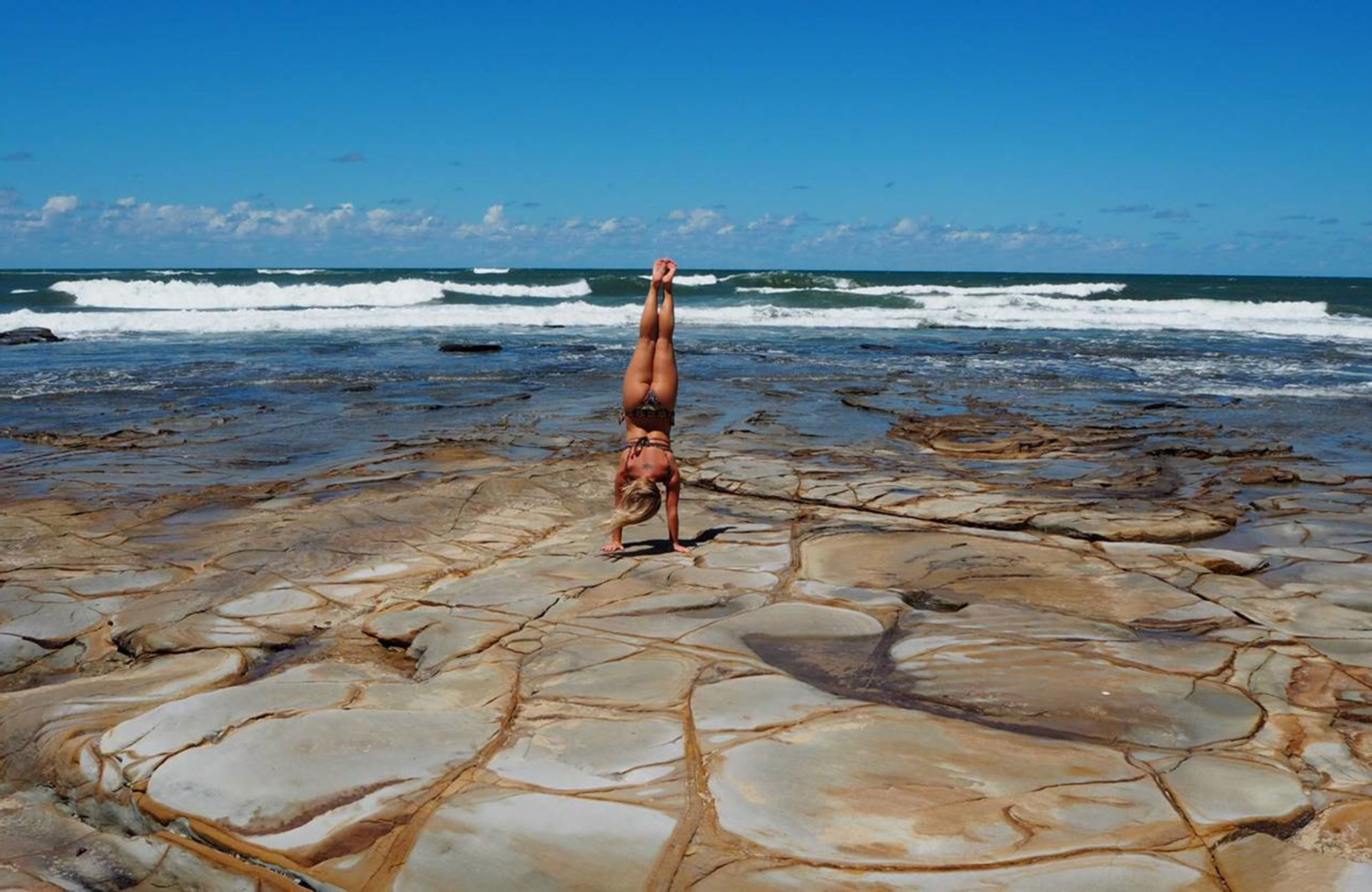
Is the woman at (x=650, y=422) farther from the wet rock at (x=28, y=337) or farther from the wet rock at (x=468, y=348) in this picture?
the wet rock at (x=28, y=337)

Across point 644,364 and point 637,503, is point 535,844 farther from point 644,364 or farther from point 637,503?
point 644,364

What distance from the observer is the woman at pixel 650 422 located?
571 cm

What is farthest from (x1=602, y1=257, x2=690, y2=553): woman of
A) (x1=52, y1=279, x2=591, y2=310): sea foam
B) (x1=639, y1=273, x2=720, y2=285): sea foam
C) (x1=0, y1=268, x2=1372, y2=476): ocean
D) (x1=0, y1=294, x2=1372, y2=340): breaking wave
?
(x1=639, y1=273, x2=720, y2=285): sea foam

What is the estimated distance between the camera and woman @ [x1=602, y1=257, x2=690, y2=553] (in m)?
5.71

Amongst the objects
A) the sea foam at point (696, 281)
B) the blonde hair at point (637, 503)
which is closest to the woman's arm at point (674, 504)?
the blonde hair at point (637, 503)

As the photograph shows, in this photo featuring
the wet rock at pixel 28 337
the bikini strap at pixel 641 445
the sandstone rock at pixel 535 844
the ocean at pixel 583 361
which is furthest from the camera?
the wet rock at pixel 28 337

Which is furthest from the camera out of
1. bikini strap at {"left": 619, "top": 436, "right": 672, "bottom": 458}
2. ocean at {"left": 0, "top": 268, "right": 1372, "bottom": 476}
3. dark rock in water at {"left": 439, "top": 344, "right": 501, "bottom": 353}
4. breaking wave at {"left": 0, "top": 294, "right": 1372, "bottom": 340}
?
breaking wave at {"left": 0, "top": 294, "right": 1372, "bottom": 340}

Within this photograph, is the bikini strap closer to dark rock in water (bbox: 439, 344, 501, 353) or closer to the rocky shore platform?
the rocky shore platform

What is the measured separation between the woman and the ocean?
182 inches

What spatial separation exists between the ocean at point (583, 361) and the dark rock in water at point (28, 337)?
1.67 feet

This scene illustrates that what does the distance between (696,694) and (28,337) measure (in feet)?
84.7

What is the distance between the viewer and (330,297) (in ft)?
142

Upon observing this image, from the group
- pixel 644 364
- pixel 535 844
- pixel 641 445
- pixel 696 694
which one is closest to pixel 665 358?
pixel 644 364

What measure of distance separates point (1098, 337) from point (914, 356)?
9989 millimetres
